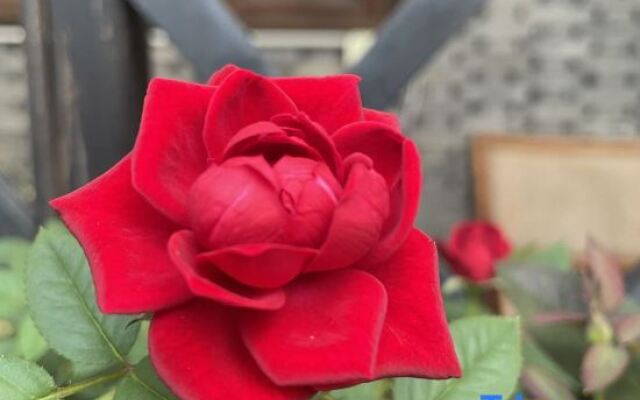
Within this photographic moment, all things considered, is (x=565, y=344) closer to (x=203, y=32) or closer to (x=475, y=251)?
(x=475, y=251)

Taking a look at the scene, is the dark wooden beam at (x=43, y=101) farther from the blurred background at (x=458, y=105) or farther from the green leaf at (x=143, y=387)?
the green leaf at (x=143, y=387)

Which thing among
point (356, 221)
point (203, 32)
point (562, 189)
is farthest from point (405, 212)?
point (562, 189)

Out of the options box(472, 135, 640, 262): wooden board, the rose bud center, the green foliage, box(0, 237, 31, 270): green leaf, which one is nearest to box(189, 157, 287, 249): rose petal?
the rose bud center

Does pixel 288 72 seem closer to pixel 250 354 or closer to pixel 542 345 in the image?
pixel 542 345

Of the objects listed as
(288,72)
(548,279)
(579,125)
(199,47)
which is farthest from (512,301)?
(579,125)

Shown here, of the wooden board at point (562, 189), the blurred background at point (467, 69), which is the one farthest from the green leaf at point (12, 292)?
the wooden board at point (562, 189)

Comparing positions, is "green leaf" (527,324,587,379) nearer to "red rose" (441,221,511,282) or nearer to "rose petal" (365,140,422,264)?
"red rose" (441,221,511,282)
